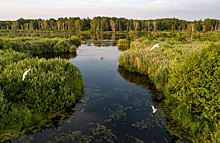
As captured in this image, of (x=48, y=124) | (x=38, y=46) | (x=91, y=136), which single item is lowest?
(x=91, y=136)

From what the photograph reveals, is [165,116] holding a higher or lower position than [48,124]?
higher

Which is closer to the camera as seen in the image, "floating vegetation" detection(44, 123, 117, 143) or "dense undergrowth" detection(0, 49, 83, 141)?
"floating vegetation" detection(44, 123, 117, 143)

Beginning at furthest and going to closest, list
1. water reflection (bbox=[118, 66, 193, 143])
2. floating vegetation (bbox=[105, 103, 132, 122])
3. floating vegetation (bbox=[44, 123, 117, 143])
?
floating vegetation (bbox=[105, 103, 132, 122]) → water reflection (bbox=[118, 66, 193, 143]) → floating vegetation (bbox=[44, 123, 117, 143])

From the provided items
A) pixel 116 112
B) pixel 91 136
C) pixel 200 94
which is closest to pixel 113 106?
pixel 116 112

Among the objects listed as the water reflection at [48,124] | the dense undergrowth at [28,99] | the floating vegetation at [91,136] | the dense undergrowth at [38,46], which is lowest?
the floating vegetation at [91,136]

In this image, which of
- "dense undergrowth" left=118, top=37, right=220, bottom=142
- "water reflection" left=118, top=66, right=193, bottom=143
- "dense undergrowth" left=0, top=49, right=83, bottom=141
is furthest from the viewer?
"dense undergrowth" left=0, top=49, right=83, bottom=141

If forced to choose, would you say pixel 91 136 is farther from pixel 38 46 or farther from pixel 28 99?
pixel 38 46

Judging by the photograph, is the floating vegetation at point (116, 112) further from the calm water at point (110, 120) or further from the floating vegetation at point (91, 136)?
→ the floating vegetation at point (91, 136)

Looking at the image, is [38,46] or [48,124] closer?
[48,124]

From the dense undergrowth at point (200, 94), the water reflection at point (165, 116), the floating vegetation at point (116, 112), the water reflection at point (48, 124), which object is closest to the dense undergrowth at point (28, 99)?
the water reflection at point (48, 124)

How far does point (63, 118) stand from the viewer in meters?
9.76

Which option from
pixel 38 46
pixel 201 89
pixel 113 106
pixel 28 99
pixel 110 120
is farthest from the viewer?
pixel 38 46

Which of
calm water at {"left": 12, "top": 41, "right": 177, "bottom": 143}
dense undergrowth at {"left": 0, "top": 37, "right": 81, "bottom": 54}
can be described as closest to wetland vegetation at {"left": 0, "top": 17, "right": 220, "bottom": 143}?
calm water at {"left": 12, "top": 41, "right": 177, "bottom": 143}

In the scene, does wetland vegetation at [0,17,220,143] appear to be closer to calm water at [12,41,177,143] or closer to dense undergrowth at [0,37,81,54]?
calm water at [12,41,177,143]
